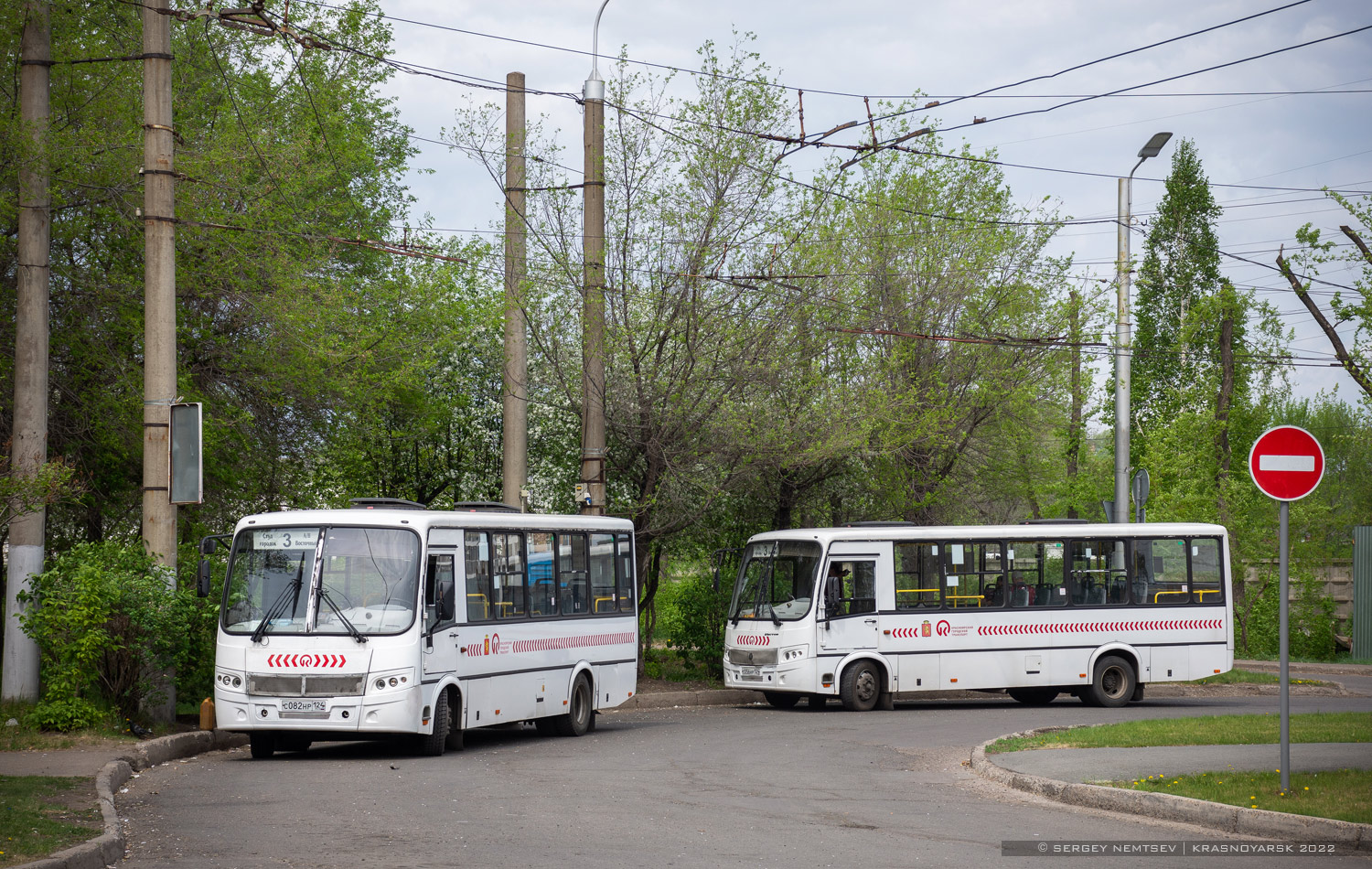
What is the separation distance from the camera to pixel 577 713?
752 inches

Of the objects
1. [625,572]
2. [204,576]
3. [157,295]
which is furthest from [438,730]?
[157,295]

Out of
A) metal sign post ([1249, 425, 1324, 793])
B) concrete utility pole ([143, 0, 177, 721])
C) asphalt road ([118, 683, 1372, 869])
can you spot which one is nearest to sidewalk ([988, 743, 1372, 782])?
asphalt road ([118, 683, 1372, 869])

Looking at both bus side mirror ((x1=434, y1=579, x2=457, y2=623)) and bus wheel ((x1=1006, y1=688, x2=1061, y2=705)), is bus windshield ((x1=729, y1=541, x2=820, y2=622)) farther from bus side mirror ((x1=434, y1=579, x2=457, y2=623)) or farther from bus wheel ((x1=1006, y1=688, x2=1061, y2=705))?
bus side mirror ((x1=434, y1=579, x2=457, y2=623))

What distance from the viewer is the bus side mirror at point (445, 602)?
1550cm

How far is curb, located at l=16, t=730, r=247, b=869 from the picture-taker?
8109 mm

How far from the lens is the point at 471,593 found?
54.2 ft

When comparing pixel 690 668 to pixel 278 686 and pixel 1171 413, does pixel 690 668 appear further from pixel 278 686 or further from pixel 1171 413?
pixel 1171 413

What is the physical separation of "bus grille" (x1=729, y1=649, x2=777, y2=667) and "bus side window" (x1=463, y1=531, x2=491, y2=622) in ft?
23.6

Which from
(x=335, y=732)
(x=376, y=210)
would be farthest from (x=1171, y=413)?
(x=335, y=732)

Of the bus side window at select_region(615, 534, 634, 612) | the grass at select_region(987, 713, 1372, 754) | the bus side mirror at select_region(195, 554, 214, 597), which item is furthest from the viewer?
the bus side window at select_region(615, 534, 634, 612)

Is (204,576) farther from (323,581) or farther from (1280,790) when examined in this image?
(1280,790)

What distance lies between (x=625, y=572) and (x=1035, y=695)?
9.10m

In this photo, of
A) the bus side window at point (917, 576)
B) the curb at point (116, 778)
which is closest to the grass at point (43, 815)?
the curb at point (116, 778)

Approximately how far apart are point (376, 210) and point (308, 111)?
10147 mm
